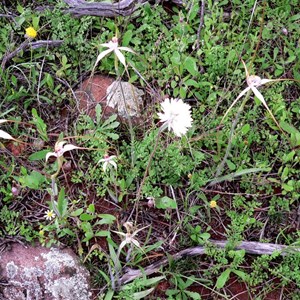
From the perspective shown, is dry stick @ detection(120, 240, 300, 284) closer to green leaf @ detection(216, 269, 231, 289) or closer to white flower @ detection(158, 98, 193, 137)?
green leaf @ detection(216, 269, 231, 289)

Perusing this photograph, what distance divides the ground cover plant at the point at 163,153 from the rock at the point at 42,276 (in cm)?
6

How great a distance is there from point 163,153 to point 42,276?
0.84 meters

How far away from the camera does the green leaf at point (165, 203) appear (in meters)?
2.43

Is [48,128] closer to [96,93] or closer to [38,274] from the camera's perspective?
[96,93]

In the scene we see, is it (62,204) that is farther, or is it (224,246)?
(224,246)

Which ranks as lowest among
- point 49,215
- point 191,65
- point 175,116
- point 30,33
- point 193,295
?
point 193,295

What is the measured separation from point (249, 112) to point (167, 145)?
52cm

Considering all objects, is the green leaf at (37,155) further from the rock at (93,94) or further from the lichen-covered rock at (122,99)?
the lichen-covered rock at (122,99)

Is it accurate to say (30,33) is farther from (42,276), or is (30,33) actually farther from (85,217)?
(42,276)

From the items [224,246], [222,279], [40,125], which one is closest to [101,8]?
[40,125]

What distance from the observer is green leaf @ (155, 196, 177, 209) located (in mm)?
2434

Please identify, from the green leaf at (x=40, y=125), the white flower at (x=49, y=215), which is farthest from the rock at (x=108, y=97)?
the white flower at (x=49, y=215)

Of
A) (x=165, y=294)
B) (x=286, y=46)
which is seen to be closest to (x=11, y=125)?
(x=165, y=294)

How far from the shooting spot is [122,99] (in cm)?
268
